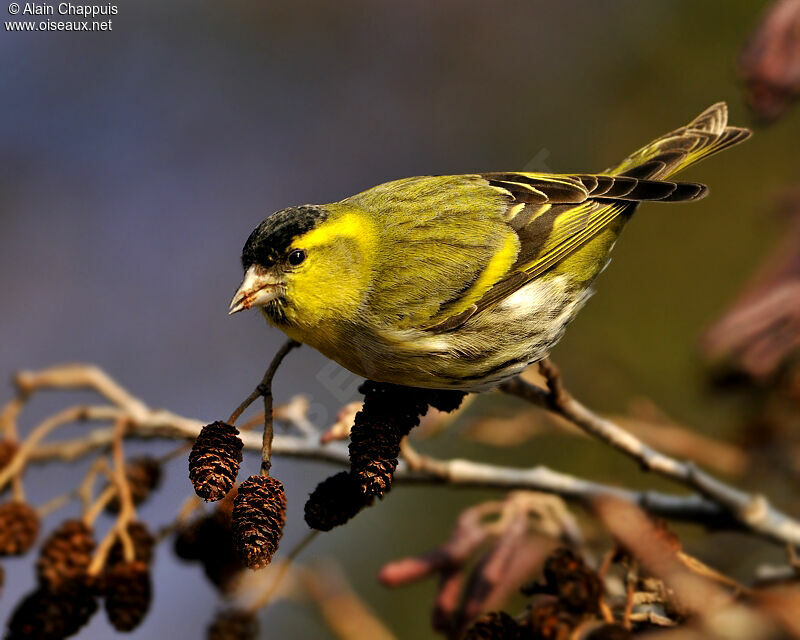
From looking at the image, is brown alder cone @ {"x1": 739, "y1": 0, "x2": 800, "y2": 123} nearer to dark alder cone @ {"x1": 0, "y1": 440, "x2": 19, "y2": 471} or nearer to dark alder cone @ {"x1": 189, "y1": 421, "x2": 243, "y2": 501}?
dark alder cone @ {"x1": 189, "y1": 421, "x2": 243, "y2": 501}

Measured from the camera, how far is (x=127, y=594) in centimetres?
156

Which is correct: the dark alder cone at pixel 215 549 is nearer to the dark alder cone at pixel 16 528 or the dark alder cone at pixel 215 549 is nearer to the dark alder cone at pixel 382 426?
the dark alder cone at pixel 16 528

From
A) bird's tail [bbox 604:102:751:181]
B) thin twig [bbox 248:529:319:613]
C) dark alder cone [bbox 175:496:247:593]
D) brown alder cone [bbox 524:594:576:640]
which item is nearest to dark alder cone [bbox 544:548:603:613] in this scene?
brown alder cone [bbox 524:594:576:640]

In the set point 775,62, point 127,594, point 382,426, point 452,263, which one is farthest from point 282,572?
point 775,62

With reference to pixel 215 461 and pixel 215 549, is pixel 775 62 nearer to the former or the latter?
pixel 215 461

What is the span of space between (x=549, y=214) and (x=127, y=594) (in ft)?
4.13

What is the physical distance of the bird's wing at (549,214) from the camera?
1.98 metres

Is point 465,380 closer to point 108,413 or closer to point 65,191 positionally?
point 108,413

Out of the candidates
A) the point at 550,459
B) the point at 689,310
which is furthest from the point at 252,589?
the point at 689,310

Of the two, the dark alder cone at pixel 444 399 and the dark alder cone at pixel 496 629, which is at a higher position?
the dark alder cone at pixel 444 399

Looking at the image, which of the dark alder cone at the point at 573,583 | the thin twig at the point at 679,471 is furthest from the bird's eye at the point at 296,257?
the dark alder cone at the point at 573,583

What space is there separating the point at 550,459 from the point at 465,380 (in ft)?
6.74

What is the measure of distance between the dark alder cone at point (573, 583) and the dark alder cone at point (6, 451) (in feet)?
3.83

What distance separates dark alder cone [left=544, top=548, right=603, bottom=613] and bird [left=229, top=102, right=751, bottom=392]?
20.2 inches
